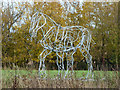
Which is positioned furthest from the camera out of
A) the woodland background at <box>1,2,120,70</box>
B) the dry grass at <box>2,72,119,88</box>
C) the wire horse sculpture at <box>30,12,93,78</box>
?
the woodland background at <box>1,2,120,70</box>

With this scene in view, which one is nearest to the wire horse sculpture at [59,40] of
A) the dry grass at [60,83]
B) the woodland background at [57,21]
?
the dry grass at [60,83]

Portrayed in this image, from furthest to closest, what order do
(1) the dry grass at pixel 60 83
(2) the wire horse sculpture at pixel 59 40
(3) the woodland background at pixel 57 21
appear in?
(3) the woodland background at pixel 57 21 < (2) the wire horse sculpture at pixel 59 40 < (1) the dry grass at pixel 60 83

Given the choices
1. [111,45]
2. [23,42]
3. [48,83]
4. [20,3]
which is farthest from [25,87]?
[20,3]

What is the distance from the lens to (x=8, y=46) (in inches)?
355

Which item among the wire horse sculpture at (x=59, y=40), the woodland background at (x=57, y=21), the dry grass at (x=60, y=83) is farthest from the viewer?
the woodland background at (x=57, y=21)

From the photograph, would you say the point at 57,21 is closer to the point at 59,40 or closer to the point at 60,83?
the point at 59,40

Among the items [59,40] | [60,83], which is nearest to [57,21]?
[59,40]

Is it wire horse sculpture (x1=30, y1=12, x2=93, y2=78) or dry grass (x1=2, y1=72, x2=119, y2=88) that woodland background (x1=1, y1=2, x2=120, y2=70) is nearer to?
wire horse sculpture (x1=30, y1=12, x2=93, y2=78)

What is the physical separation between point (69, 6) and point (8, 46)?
11.6ft

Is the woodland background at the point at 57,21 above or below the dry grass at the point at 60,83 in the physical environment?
above

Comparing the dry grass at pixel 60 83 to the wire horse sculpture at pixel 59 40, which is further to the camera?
the wire horse sculpture at pixel 59 40

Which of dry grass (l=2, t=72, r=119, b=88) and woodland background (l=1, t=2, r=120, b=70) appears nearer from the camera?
dry grass (l=2, t=72, r=119, b=88)

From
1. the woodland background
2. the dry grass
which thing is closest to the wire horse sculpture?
the dry grass

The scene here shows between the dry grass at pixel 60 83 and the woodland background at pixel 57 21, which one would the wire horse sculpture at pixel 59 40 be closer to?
the dry grass at pixel 60 83
